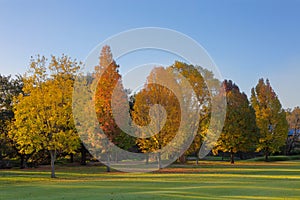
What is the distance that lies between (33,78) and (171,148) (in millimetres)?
15646

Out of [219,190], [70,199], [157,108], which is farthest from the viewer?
[157,108]

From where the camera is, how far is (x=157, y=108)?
119 feet

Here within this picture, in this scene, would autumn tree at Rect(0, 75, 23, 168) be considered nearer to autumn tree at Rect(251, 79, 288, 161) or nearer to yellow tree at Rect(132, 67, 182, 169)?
yellow tree at Rect(132, 67, 182, 169)

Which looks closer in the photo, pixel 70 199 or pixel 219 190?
pixel 70 199

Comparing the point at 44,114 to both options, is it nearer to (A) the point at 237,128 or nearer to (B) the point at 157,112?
(B) the point at 157,112

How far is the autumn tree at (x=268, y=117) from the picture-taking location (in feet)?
171

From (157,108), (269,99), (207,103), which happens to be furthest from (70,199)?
(269,99)

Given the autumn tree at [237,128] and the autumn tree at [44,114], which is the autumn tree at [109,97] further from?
the autumn tree at [237,128]

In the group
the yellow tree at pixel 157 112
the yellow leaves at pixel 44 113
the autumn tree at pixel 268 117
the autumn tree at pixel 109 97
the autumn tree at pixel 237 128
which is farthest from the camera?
the autumn tree at pixel 268 117

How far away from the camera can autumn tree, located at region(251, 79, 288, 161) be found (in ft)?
171

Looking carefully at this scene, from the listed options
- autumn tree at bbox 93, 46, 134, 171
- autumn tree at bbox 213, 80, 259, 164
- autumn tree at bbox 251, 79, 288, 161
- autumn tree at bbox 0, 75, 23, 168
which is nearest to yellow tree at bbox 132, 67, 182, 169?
autumn tree at bbox 93, 46, 134, 171

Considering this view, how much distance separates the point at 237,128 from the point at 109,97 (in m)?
19.2

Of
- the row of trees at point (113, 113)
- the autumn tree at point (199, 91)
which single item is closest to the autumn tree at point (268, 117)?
the row of trees at point (113, 113)

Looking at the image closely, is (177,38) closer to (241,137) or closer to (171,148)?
(171,148)
